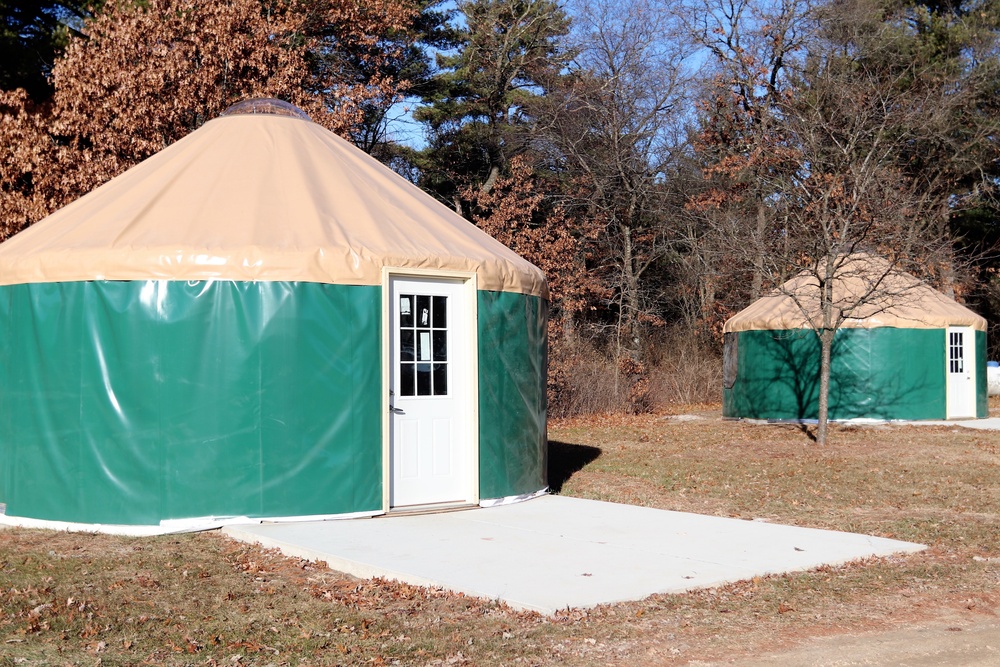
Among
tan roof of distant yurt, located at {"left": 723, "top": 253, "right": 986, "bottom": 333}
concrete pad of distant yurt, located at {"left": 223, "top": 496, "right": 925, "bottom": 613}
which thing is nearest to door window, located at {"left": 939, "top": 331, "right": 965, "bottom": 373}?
tan roof of distant yurt, located at {"left": 723, "top": 253, "right": 986, "bottom": 333}

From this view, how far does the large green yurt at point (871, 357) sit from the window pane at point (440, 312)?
1012 cm

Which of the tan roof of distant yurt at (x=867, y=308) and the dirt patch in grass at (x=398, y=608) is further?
the tan roof of distant yurt at (x=867, y=308)

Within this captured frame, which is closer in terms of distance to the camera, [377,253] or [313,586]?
[313,586]

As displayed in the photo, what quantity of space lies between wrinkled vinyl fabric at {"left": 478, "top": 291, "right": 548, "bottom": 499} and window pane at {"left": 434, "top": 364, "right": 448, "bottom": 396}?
287 millimetres

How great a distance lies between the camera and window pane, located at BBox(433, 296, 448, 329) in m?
8.57

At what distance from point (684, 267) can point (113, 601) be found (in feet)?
77.9

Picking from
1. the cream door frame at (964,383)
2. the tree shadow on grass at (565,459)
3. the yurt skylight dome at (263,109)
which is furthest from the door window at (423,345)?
the cream door frame at (964,383)

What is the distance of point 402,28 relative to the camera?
19562mm

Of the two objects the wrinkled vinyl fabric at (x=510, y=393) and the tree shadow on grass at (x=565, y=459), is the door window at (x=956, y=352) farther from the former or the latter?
the wrinkled vinyl fabric at (x=510, y=393)

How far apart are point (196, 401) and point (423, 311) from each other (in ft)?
6.14

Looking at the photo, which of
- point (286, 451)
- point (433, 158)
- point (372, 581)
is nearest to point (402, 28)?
point (433, 158)

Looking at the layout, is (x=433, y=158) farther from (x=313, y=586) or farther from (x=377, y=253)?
(x=313, y=586)

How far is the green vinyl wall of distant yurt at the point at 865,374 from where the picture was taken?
1809 centimetres

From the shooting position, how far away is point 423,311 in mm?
8516
